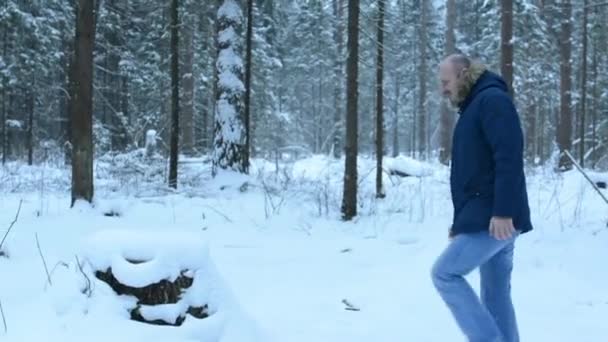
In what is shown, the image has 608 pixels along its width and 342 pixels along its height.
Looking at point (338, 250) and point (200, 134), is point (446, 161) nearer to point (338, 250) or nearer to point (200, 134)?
point (200, 134)

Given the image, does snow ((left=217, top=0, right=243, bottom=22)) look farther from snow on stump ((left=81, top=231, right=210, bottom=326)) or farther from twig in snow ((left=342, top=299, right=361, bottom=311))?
snow on stump ((left=81, top=231, right=210, bottom=326))

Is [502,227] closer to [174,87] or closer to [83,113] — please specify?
[83,113]

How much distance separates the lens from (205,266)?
425 cm

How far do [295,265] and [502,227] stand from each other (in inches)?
157

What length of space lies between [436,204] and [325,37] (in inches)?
1132

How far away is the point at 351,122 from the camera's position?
9.78 metres

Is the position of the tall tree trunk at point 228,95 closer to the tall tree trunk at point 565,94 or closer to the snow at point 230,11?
the snow at point 230,11

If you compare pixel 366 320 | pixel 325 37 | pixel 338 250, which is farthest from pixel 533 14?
pixel 366 320

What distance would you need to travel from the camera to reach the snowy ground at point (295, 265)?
405 centimetres

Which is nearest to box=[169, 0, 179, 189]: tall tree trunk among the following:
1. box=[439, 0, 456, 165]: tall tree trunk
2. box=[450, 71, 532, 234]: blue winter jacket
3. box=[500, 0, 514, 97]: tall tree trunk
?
box=[500, 0, 514, 97]: tall tree trunk

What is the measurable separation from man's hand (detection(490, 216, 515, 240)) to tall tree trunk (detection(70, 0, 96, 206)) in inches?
288

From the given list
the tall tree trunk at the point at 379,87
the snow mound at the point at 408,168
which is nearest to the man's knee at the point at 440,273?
the tall tree trunk at the point at 379,87

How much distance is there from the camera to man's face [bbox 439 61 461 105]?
3615 mm

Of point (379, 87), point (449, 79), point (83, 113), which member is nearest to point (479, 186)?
point (449, 79)
